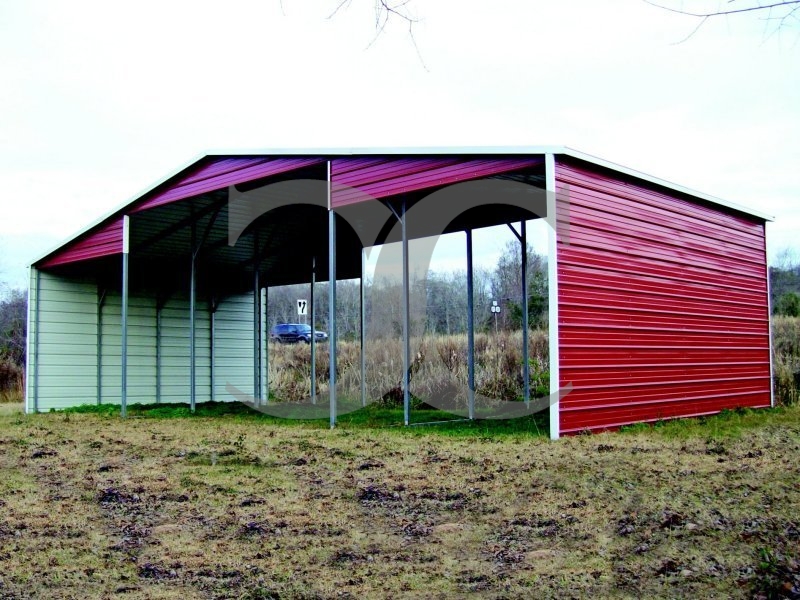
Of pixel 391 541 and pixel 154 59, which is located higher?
pixel 154 59

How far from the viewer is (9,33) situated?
393 inches

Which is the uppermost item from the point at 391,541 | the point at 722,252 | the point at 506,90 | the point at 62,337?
the point at 506,90

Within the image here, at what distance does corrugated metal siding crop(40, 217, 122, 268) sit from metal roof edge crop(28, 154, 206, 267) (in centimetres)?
9

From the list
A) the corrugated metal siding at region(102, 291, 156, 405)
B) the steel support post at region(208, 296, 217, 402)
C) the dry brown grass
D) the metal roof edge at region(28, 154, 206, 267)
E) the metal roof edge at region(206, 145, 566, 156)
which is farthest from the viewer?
the steel support post at region(208, 296, 217, 402)

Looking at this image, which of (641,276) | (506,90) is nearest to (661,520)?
(641,276)

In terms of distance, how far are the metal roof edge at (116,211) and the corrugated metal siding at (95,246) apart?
0.31ft

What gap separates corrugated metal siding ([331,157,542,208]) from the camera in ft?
26.8

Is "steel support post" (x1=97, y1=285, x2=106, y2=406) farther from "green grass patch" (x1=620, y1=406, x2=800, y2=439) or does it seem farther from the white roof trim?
"green grass patch" (x1=620, y1=406, x2=800, y2=439)

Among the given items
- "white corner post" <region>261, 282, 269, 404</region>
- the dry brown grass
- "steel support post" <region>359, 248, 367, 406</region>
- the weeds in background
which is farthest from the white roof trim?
"white corner post" <region>261, 282, 269, 404</region>

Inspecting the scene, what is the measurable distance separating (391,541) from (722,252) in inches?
329

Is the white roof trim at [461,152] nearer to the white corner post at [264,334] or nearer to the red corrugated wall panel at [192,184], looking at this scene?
the red corrugated wall panel at [192,184]

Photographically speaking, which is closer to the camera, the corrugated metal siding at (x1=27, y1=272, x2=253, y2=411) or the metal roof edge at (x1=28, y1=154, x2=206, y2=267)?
the metal roof edge at (x1=28, y1=154, x2=206, y2=267)

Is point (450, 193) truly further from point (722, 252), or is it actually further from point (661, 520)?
point (661, 520)

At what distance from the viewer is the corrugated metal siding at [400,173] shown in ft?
26.8
